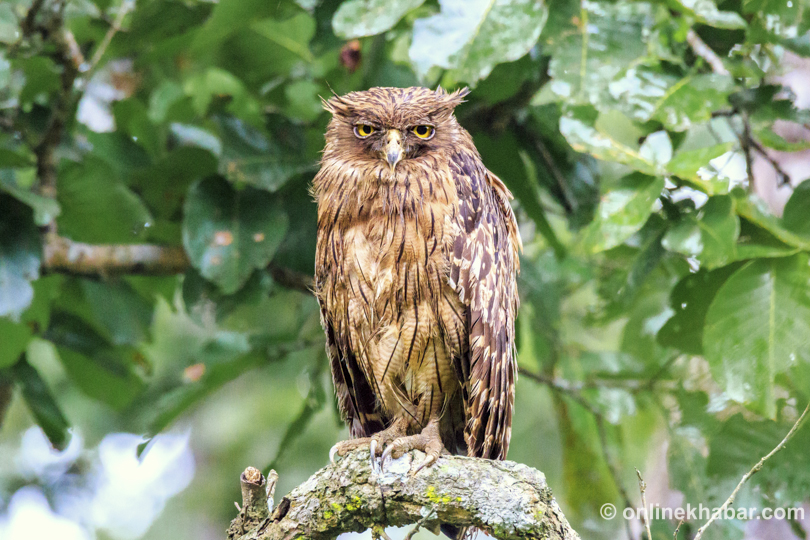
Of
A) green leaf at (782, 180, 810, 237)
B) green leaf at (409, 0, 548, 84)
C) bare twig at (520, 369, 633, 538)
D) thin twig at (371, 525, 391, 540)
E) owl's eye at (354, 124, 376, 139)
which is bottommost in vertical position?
bare twig at (520, 369, 633, 538)

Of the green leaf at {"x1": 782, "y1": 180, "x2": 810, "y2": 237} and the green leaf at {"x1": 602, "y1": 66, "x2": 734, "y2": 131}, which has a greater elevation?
the green leaf at {"x1": 602, "y1": 66, "x2": 734, "y2": 131}

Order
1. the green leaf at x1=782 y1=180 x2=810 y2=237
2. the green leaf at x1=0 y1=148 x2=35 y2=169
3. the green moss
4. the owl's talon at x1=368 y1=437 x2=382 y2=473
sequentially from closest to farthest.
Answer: the green moss, the owl's talon at x1=368 y1=437 x2=382 y2=473, the green leaf at x1=782 y1=180 x2=810 y2=237, the green leaf at x1=0 y1=148 x2=35 y2=169

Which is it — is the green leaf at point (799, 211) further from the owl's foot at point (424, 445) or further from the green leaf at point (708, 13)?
the owl's foot at point (424, 445)

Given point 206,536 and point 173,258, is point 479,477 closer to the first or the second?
point 173,258

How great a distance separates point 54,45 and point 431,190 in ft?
7.30

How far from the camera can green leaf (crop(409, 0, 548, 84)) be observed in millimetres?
2801

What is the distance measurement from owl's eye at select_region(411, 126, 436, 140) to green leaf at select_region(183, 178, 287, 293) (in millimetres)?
1045

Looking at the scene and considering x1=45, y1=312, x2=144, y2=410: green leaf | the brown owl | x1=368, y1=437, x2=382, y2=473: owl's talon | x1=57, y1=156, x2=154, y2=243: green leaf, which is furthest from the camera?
x1=45, y1=312, x2=144, y2=410: green leaf

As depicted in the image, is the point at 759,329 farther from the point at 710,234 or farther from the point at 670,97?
the point at 670,97

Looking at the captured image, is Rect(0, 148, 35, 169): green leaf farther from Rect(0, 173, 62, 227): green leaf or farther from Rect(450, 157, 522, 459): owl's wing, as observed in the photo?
Rect(450, 157, 522, 459): owl's wing

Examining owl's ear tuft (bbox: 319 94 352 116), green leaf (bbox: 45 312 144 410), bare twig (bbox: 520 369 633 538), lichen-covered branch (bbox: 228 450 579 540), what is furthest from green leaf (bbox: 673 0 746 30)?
green leaf (bbox: 45 312 144 410)

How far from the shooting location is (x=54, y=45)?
3801 mm

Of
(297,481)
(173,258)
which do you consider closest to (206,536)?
(297,481)

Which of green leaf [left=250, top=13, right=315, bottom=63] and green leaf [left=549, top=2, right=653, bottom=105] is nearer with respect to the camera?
green leaf [left=549, top=2, right=653, bottom=105]
